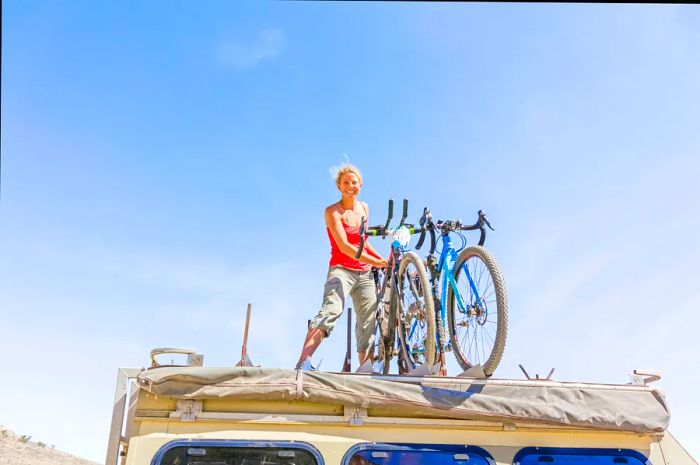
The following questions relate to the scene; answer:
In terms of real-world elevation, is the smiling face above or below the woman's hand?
above

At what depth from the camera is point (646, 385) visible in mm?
3721

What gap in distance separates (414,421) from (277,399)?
2.47 feet

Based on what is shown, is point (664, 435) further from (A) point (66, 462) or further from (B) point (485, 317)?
(A) point (66, 462)

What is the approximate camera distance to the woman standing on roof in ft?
18.7

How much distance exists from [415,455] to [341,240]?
2791mm

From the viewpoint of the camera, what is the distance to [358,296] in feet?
19.9

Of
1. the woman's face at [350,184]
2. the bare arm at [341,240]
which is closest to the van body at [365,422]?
the bare arm at [341,240]

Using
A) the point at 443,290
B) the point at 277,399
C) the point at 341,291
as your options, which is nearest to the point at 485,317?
the point at 443,290

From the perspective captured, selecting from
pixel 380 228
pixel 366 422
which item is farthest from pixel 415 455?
pixel 380 228

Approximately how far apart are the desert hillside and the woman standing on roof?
20901 mm

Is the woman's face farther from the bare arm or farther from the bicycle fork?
the bicycle fork

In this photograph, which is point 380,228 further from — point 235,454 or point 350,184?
point 235,454

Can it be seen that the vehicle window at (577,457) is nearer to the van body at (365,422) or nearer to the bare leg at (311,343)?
the van body at (365,422)

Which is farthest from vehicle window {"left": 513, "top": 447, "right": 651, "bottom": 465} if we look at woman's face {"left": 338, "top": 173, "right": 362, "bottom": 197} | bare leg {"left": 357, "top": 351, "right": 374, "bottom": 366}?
woman's face {"left": 338, "top": 173, "right": 362, "bottom": 197}
